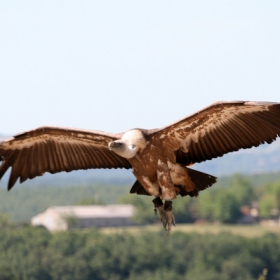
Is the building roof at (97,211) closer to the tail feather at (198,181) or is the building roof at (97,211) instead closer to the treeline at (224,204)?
the treeline at (224,204)

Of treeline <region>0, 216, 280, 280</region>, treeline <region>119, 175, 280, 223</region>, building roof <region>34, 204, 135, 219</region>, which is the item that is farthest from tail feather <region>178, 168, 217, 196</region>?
building roof <region>34, 204, 135, 219</region>

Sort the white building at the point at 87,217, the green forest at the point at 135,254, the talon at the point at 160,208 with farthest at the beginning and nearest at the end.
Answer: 1. the white building at the point at 87,217
2. the green forest at the point at 135,254
3. the talon at the point at 160,208

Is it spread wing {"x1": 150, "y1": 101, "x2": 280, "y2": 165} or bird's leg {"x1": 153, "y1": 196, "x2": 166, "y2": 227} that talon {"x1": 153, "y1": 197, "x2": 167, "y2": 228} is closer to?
bird's leg {"x1": 153, "y1": 196, "x2": 166, "y2": 227}

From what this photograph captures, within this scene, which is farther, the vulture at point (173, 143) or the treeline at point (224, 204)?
the treeline at point (224, 204)

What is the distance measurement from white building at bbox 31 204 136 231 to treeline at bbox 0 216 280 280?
77.0 ft

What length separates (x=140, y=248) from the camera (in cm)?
13200

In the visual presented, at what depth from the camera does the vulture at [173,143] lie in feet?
51.9

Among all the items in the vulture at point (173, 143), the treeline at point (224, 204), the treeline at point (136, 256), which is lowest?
the treeline at point (136, 256)

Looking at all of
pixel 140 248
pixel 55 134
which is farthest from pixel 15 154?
pixel 140 248

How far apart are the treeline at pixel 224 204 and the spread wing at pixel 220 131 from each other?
139 m

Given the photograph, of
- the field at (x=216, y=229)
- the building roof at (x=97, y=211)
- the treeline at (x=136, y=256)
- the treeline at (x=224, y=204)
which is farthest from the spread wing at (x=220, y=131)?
the building roof at (x=97, y=211)

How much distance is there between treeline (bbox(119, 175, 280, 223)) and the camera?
162375 millimetres

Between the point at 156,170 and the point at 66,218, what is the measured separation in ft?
480

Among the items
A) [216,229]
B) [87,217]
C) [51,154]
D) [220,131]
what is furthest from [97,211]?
[220,131]
